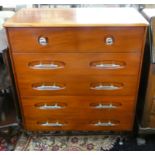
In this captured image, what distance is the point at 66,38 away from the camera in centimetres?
94

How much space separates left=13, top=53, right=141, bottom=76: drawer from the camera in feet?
3.22

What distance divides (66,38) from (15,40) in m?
0.23

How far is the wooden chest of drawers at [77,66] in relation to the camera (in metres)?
0.92

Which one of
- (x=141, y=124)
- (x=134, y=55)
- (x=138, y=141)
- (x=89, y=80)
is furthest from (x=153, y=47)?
(x=138, y=141)

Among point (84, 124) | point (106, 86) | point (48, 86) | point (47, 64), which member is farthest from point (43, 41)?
point (84, 124)

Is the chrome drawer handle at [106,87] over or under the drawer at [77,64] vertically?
under

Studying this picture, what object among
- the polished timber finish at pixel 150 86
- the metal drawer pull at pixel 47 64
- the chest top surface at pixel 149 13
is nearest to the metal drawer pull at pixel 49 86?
the metal drawer pull at pixel 47 64

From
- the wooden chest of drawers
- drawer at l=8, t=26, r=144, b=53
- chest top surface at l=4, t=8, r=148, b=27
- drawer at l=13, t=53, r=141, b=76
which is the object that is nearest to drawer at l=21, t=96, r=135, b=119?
the wooden chest of drawers

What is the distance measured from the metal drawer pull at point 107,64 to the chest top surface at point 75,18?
0.19 meters

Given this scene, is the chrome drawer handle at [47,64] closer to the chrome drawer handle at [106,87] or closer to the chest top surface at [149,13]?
the chrome drawer handle at [106,87]

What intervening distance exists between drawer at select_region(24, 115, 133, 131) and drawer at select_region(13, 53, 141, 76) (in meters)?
0.30

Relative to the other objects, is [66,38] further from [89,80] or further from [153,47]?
[153,47]

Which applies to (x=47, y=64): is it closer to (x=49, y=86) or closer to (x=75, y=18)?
(x=49, y=86)

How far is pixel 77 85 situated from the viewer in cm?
107
